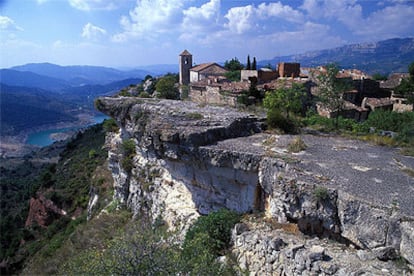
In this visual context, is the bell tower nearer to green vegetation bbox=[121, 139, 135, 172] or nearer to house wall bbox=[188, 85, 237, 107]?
house wall bbox=[188, 85, 237, 107]

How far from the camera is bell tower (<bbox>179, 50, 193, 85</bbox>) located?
180 ft

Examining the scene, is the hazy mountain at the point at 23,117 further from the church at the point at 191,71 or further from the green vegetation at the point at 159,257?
the green vegetation at the point at 159,257

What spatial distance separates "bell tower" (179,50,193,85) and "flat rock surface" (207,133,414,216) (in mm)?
42122

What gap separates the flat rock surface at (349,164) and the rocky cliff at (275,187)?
0.03m

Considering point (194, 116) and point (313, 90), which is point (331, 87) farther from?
point (194, 116)

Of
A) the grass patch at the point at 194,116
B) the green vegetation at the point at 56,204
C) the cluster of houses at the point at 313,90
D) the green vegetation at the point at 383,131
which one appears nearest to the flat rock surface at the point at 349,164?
the green vegetation at the point at 383,131

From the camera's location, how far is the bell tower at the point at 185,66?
5472 centimetres

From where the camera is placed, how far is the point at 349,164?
10.7m

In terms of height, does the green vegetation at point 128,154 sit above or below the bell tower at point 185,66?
below

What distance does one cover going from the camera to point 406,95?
30.3 metres

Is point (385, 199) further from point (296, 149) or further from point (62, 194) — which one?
point (62, 194)

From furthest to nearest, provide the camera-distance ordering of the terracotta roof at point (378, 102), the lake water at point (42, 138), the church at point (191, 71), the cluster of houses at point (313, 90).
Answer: the lake water at point (42, 138)
the church at point (191, 71)
the terracotta roof at point (378, 102)
the cluster of houses at point (313, 90)

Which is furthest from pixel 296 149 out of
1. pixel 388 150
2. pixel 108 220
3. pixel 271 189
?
pixel 108 220

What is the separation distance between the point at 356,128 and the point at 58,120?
637 feet
